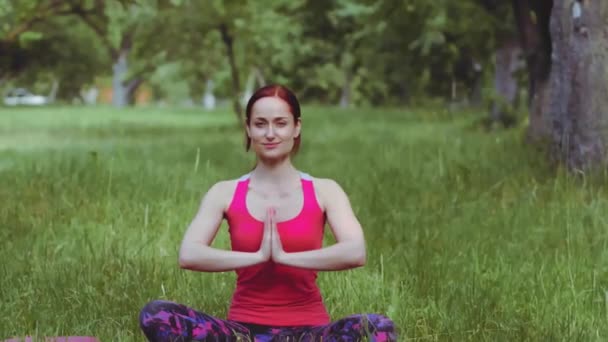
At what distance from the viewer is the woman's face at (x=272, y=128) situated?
3051 millimetres

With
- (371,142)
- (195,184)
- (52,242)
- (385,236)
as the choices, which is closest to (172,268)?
(52,242)

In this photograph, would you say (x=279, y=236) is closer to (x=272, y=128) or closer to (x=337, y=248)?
(x=337, y=248)

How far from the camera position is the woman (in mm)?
3037

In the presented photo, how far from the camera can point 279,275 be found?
3090 millimetres

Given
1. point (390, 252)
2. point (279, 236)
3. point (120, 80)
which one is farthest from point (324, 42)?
point (279, 236)

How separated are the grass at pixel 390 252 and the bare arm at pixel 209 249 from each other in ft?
2.33

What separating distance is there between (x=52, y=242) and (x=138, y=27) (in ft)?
51.7

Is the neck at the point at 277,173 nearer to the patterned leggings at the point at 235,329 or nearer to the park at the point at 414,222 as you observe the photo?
the patterned leggings at the point at 235,329

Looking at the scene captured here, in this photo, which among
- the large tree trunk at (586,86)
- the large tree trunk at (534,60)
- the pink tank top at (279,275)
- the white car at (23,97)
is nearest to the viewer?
the pink tank top at (279,275)

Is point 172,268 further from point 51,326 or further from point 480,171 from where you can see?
point 480,171

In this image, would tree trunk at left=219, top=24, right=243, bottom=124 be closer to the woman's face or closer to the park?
the park

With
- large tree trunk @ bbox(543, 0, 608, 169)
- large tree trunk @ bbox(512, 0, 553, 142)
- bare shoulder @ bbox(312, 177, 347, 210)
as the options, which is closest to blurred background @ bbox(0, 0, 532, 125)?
large tree trunk @ bbox(512, 0, 553, 142)

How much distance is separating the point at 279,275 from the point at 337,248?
11.1 inches

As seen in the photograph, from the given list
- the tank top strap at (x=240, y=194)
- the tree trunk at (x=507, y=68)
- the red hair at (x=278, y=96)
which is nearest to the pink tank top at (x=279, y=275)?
the tank top strap at (x=240, y=194)
